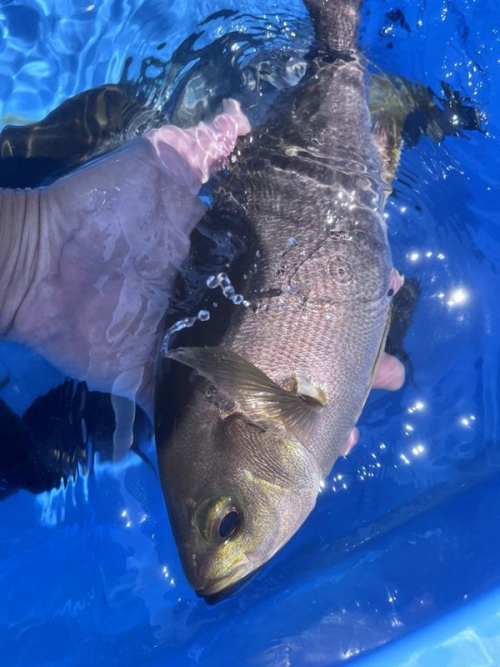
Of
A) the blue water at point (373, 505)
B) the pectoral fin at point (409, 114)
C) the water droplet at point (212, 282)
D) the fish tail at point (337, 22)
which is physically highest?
the fish tail at point (337, 22)

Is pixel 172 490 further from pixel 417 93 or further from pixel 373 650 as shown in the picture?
pixel 417 93

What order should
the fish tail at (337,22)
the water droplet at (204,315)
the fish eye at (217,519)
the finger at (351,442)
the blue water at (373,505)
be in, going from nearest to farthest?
1. the fish eye at (217,519)
2. the water droplet at (204,315)
3. the blue water at (373,505)
4. the finger at (351,442)
5. the fish tail at (337,22)

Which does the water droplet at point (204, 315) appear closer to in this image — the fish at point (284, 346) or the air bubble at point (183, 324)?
the air bubble at point (183, 324)

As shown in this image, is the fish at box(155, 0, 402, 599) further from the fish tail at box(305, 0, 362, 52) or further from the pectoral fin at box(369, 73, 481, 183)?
the fish tail at box(305, 0, 362, 52)

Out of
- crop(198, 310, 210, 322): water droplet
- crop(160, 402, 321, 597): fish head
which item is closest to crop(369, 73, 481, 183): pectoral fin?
crop(198, 310, 210, 322): water droplet

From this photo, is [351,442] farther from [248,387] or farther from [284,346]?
[248,387]

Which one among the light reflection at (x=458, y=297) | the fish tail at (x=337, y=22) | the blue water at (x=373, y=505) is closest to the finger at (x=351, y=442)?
the blue water at (x=373, y=505)

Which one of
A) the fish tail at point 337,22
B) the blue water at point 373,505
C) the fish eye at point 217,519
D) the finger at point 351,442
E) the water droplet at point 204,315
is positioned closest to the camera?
the fish eye at point 217,519

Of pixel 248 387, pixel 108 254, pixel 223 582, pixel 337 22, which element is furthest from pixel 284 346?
pixel 337 22

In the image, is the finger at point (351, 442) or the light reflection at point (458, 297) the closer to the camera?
the finger at point (351, 442)
